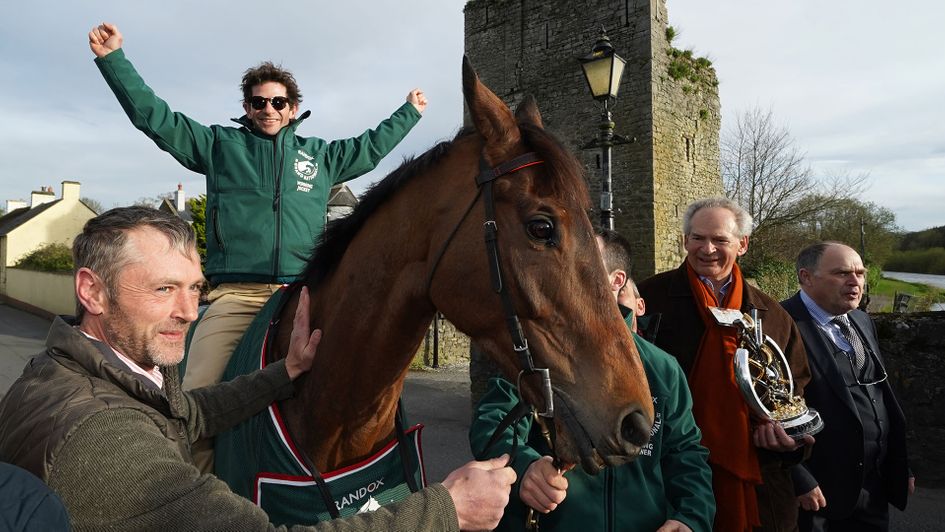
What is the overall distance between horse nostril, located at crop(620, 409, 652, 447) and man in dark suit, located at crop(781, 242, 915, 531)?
2.29 metres

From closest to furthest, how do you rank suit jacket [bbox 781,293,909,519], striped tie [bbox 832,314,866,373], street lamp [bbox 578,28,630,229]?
suit jacket [bbox 781,293,909,519], striped tie [bbox 832,314,866,373], street lamp [bbox 578,28,630,229]

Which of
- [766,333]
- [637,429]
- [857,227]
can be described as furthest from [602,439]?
[857,227]

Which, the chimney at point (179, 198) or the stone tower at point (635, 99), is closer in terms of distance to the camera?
the stone tower at point (635, 99)

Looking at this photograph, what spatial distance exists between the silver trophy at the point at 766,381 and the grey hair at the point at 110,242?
253cm

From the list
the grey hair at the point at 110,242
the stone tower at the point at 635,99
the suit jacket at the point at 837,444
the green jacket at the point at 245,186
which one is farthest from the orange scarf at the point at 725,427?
the stone tower at the point at 635,99

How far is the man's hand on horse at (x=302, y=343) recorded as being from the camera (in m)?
2.06

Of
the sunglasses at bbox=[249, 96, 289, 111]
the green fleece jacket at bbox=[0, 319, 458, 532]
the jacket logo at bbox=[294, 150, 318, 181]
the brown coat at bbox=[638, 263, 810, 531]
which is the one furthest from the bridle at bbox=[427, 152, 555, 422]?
the brown coat at bbox=[638, 263, 810, 531]

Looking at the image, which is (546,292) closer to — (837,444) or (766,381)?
(766,381)

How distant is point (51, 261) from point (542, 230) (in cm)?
2824

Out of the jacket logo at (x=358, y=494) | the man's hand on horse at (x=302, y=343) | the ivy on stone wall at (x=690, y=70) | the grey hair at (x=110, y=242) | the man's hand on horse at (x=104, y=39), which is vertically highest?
the ivy on stone wall at (x=690, y=70)

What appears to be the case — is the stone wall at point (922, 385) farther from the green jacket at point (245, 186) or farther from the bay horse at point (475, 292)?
the green jacket at point (245, 186)

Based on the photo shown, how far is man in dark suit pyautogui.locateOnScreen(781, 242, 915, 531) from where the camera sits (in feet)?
10.7

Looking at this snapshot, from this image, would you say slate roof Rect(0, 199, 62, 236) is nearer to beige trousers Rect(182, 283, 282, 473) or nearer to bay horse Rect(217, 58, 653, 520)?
beige trousers Rect(182, 283, 282, 473)

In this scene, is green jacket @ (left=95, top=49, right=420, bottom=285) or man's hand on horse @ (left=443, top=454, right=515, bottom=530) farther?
green jacket @ (left=95, top=49, right=420, bottom=285)
